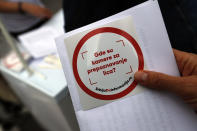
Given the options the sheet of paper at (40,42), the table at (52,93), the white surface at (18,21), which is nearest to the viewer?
the table at (52,93)

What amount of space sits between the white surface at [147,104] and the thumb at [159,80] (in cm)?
2

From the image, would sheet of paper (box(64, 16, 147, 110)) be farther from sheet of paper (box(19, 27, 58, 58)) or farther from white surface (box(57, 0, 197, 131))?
sheet of paper (box(19, 27, 58, 58))

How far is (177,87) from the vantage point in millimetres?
498

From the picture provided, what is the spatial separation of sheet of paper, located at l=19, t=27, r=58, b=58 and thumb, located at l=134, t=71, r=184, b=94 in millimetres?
724

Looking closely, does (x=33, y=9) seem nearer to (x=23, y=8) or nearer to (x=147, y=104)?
(x=23, y=8)

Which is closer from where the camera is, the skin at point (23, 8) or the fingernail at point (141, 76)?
the fingernail at point (141, 76)

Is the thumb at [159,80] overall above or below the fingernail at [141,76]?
below

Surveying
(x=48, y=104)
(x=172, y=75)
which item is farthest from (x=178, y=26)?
(x=48, y=104)

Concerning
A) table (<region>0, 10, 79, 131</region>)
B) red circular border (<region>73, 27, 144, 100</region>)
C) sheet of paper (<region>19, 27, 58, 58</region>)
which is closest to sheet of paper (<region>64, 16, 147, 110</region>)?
red circular border (<region>73, 27, 144, 100</region>)

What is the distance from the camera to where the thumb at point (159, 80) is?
1.61 feet

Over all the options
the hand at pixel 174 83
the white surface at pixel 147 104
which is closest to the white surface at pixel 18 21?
the white surface at pixel 147 104

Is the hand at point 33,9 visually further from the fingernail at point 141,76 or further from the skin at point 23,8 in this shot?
the fingernail at point 141,76

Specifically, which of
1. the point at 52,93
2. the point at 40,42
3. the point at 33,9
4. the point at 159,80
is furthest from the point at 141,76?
the point at 33,9

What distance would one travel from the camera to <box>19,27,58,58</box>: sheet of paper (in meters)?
1.14
